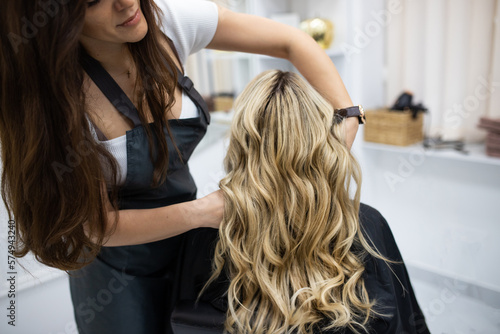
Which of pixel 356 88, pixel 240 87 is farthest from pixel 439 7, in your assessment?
pixel 240 87

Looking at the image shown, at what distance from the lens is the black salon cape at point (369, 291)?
1144mm

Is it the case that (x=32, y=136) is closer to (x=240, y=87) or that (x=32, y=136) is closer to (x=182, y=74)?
(x=182, y=74)

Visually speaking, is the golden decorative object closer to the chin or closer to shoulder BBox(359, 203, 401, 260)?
shoulder BBox(359, 203, 401, 260)

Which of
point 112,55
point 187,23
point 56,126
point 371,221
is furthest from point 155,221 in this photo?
point 371,221

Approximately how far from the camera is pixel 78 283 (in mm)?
1396

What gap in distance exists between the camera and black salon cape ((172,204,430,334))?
1.14 metres

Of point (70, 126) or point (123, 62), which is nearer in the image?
point (70, 126)

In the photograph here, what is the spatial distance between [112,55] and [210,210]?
0.46 m

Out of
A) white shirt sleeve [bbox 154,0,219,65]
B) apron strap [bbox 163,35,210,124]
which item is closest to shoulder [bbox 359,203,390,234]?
apron strap [bbox 163,35,210,124]

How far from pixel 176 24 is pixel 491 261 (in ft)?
7.10

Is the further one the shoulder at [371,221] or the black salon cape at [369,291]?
the shoulder at [371,221]

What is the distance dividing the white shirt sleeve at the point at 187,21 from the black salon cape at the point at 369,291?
1.89ft

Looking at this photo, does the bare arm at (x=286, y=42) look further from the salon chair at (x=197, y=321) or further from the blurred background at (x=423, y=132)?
the blurred background at (x=423, y=132)

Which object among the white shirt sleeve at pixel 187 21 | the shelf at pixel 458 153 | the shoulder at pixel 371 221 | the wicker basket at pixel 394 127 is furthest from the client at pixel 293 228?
the wicker basket at pixel 394 127
